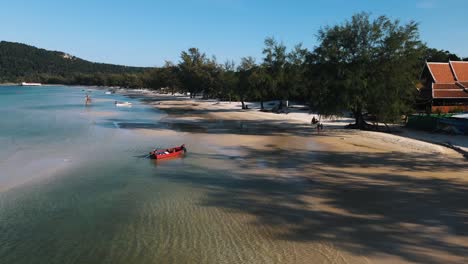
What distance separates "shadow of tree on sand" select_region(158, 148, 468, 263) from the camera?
11.3 meters

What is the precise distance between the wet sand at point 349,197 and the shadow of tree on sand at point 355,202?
0.11 feet

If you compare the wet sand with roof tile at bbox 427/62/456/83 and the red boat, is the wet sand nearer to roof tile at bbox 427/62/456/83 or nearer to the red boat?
the red boat

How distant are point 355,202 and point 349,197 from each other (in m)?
0.69

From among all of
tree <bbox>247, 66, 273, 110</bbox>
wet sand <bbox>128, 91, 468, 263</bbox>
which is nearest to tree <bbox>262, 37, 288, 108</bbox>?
tree <bbox>247, 66, 273, 110</bbox>

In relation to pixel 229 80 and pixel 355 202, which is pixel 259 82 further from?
pixel 355 202

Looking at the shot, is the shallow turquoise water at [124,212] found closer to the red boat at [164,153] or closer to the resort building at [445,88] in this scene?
the red boat at [164,153]

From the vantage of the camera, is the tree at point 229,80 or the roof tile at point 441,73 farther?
the tree at point 229,80

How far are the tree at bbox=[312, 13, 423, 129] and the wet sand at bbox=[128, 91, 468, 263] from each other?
6.20 meters

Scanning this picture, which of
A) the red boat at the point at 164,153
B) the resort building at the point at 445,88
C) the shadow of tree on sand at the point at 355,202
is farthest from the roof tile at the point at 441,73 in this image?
the red boat at the point at 164,153

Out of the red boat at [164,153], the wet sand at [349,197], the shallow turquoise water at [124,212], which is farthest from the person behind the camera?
the red boat at [164,153]

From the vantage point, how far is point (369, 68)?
3612 centimetres

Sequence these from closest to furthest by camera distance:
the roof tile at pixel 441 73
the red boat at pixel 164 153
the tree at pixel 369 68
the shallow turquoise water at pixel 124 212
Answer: the shallow turquoise water at pixel 124 212 → the red boat at pixel 164 153 → the tree at pixel 369 68 → the roof tile at pixel 441 73

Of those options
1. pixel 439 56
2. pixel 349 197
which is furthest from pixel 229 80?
pixel 349 197

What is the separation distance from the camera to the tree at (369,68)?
→ 34.7 m
